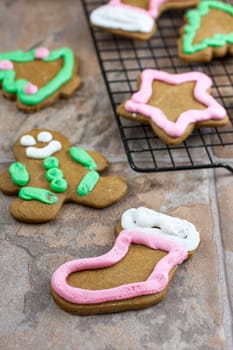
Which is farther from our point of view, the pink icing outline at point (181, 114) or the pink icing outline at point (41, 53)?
the pink icing outline at point (41, 53)

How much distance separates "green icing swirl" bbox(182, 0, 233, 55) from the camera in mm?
1652

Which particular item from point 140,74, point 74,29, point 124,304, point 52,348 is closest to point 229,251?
point 124,304

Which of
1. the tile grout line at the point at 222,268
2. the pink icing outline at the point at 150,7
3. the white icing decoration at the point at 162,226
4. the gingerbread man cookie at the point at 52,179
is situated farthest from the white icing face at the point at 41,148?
the pink icing outline at the point at 150,7

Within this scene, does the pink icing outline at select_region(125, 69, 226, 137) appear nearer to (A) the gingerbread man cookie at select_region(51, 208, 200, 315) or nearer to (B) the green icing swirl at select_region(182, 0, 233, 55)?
(B) the green icing swirl at select_region(182, 0, 233, 55)

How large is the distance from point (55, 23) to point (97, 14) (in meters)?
0.18

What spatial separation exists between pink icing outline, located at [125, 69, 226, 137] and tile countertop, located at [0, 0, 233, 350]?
104 mm

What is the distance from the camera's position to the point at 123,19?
5.61ft

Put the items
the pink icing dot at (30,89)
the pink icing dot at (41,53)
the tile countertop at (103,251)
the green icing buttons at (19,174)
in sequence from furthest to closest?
the pink icing dot at (41,53)
the pink icing dot at (30,89)
the green icing buttons at (19,174)
the tile countertop at (103,251)

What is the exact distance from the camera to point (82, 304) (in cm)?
114

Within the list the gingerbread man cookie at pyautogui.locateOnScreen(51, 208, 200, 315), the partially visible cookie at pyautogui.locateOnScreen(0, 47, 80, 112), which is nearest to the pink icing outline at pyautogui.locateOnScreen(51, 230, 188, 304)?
the gingerbread man cookie at pyautogui.locateOnScreen(51, 208, 200, 315)

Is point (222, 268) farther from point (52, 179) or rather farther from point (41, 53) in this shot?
point (41, 53)

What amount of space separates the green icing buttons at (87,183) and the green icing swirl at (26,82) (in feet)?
0.98

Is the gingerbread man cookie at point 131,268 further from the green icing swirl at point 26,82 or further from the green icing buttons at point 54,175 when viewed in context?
the green icing swirl at point 26,82

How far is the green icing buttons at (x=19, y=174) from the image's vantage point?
1.36 meters
